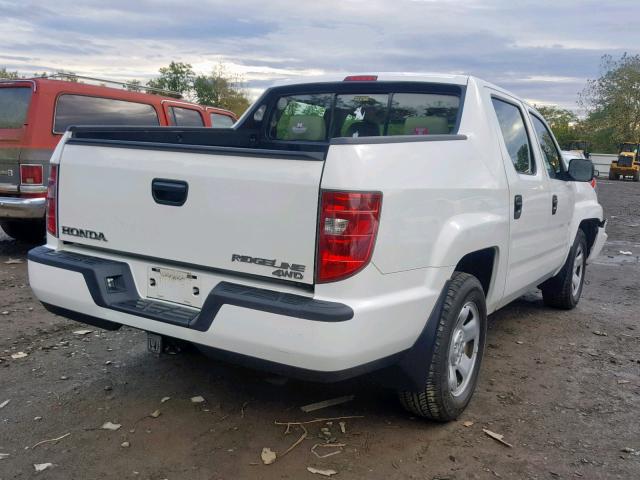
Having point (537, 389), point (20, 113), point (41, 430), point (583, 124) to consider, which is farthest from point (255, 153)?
point (583, 124)

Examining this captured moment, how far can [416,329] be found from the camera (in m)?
3.00

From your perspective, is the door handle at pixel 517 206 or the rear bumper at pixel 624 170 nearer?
the door handle at pixel 517 206

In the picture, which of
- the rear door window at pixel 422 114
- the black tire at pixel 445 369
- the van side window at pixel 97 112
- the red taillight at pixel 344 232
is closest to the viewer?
the red taillight at pixel 344 232

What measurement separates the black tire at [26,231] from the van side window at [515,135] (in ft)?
21.5

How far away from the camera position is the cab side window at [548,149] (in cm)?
491

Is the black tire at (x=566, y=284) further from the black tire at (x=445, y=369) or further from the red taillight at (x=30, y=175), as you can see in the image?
the red taillight at (x=30, y=175)

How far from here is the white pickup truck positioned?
2.67 meters

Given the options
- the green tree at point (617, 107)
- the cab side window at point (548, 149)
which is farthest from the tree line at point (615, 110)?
the cab side window at point (548, 149)

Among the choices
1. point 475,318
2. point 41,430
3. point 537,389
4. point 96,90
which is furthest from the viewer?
point 96,90

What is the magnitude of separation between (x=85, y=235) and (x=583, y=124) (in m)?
68.4

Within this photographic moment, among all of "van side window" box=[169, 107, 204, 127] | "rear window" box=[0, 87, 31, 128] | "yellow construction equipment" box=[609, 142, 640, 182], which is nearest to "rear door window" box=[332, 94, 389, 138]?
"rear window" box=[0, 87, 31, 128]

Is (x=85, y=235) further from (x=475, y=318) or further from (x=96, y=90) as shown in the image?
(x=96, y=90)

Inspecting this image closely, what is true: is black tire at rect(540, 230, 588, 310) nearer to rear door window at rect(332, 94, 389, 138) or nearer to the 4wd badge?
rear door window at rect(332, 94, 389, 138)

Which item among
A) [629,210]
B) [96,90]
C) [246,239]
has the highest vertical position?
[96,90]
